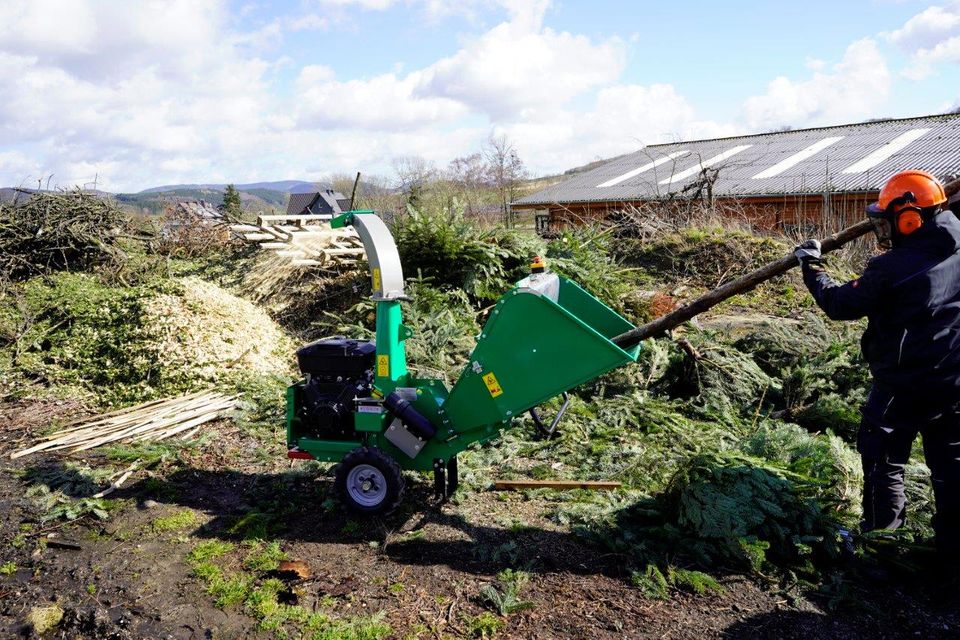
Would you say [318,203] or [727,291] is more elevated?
[318,203]

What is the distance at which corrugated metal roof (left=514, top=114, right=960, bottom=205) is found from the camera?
2027 cm

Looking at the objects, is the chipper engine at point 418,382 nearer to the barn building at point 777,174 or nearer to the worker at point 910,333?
the worker at point 910,333

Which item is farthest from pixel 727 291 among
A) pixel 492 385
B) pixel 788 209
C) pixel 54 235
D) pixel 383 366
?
pixel 788 209

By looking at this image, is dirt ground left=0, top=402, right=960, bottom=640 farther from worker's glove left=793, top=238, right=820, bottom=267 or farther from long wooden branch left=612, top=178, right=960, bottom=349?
worker's glove left=793, top=238, right=820, bottom=267

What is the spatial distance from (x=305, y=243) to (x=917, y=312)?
857cm

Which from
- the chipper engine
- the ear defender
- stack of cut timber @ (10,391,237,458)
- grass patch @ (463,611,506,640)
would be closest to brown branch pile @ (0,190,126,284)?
stack of cut timber @ (10,391,237,458)

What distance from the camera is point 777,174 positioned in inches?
886

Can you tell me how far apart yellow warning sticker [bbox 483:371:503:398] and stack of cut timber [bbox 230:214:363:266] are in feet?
21.5

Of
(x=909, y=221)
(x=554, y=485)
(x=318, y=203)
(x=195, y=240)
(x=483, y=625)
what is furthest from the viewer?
(x=318, y=203)

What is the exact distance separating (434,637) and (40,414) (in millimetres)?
5811

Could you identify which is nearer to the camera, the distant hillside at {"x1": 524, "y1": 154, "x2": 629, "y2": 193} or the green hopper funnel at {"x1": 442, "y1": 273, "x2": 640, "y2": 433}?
the green hopper funnel at {"x1": 442, "y1": 273, "x2": 640, "y2": 433}

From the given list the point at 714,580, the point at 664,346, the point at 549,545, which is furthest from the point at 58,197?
the point at 714,580

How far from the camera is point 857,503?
4.28 m

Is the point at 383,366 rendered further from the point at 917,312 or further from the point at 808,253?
the point at 917,312
